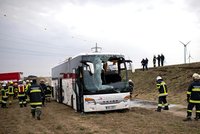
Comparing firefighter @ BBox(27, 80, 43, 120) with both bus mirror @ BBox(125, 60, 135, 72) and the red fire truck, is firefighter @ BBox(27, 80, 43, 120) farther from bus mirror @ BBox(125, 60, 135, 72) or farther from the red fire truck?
Result: the red fire truck

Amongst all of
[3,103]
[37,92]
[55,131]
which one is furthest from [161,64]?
[55,131]

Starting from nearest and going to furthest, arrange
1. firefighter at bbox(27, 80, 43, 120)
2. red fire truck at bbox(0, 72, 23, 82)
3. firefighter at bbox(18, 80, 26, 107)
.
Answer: firefighter at bbox(27, 80, 43, 120), firefighter at bbox(18, 80, 26, 107), red fire truck at bbox(0, 72, 23, 82)

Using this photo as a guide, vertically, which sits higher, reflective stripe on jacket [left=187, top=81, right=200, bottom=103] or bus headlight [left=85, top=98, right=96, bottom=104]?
reflective stripe on jacket [left=187, top=81, right=200, bottom=103]

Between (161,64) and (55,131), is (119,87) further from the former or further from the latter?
(161,64)

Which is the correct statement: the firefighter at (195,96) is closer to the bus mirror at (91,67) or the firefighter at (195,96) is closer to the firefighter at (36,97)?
the bus mirror at (91,67)

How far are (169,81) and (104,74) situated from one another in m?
17.2

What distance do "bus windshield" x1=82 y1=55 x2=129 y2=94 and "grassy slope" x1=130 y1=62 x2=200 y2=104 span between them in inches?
319

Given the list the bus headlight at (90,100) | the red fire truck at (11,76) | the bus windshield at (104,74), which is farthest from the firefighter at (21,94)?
the red fire truck at (11,76)

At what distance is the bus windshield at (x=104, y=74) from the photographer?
52.2ft

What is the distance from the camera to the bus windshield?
15.9 metres

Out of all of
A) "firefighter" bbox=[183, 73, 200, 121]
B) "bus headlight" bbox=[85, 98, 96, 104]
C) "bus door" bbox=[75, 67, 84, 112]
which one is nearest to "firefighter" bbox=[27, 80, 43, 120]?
"bus door" bbox=[75, 67, 84, 112]

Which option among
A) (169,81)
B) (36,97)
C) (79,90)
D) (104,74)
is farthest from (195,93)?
(169,81)

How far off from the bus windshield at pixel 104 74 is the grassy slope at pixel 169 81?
8.11 metres

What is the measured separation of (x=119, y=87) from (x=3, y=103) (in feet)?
37.2
